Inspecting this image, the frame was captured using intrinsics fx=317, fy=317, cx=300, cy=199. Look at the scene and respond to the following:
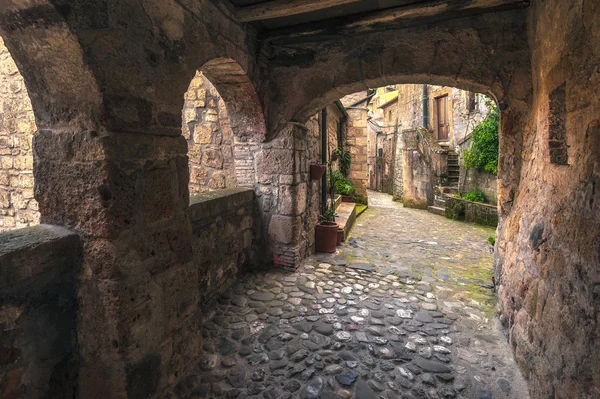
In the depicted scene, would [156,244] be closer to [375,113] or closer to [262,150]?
[262,150]

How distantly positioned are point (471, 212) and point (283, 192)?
227 inches

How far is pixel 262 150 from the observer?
3840 millimetres

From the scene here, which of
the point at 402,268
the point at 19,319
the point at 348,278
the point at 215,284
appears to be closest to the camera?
the point at 19,319

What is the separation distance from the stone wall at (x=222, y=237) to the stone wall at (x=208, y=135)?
0.75m

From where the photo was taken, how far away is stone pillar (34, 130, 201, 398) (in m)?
1.58

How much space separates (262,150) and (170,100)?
1908 mm

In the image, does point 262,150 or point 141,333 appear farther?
point 262,150

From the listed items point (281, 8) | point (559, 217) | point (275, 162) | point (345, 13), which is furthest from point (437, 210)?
point (281, 8)

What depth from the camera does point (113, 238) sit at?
5.21ft

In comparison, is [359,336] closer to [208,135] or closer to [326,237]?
[326,237]

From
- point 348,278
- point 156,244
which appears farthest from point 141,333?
point 348,278

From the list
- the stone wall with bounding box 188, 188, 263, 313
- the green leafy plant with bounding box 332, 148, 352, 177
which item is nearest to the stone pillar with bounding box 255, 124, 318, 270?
the stone wall with bounding box 188, 188, 263, 313

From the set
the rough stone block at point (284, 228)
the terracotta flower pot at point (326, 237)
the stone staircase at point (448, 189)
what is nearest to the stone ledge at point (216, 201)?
the rough stone block at point (284, 228)

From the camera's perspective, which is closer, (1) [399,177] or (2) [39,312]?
(2) [39,312]
